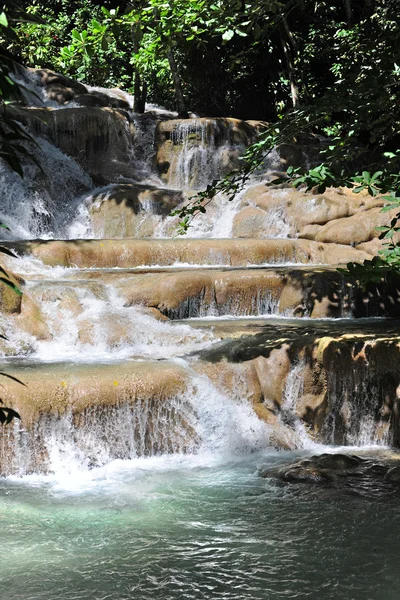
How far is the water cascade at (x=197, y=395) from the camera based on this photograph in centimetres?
491

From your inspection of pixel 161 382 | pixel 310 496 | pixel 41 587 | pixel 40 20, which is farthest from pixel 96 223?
pixel 40 20

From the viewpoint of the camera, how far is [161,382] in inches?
286

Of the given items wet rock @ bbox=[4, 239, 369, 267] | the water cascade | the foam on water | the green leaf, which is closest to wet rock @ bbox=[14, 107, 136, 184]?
the water cascade

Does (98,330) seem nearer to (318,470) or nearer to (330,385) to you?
(330,385)

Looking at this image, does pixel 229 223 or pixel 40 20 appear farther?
pixel 229 223

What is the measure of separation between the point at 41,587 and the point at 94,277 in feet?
20.0

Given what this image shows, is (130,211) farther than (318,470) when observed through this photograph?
Yes

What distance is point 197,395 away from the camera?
7.43 m

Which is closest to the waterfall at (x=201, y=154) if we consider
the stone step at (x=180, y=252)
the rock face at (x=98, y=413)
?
the stone step at (x=180, y=252)

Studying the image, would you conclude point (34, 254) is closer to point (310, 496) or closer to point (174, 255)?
point (174, 255)

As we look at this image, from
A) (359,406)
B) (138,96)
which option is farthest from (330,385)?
(138,96)

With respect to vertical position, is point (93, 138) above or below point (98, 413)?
above

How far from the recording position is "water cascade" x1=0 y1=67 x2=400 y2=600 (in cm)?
491

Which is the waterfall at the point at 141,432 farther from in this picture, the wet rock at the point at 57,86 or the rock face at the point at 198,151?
the wet rock at the point at 57,86
